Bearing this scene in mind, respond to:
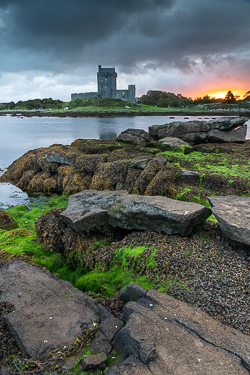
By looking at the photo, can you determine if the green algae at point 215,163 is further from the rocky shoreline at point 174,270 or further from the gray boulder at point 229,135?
the gray boulder at point 229,135

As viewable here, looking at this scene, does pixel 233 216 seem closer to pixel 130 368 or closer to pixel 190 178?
pixel 130 368

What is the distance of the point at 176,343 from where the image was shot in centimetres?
293

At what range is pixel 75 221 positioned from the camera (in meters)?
6.34

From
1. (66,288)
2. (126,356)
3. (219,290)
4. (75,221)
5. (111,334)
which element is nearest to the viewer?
(126,356)

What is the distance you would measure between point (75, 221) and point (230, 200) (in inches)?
153

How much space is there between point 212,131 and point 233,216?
13.2 m

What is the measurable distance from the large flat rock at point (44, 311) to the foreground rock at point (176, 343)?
2.12 ft

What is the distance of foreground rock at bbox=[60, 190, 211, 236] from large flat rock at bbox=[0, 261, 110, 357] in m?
2.03

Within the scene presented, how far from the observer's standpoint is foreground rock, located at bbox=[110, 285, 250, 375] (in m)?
2.65

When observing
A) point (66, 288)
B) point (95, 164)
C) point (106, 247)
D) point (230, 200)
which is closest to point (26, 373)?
point (66, 288)

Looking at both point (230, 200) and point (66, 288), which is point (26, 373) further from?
point (230, 200)

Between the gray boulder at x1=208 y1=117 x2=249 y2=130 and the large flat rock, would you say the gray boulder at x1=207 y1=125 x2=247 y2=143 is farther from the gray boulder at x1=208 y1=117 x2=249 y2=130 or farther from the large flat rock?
the large flat rock

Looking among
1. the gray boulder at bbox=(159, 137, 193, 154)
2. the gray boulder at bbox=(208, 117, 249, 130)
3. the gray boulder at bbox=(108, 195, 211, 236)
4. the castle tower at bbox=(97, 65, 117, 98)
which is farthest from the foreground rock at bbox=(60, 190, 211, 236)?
the castle tower at bbox=(97, 65, 117, 98)

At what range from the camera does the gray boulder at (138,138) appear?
17.1m
